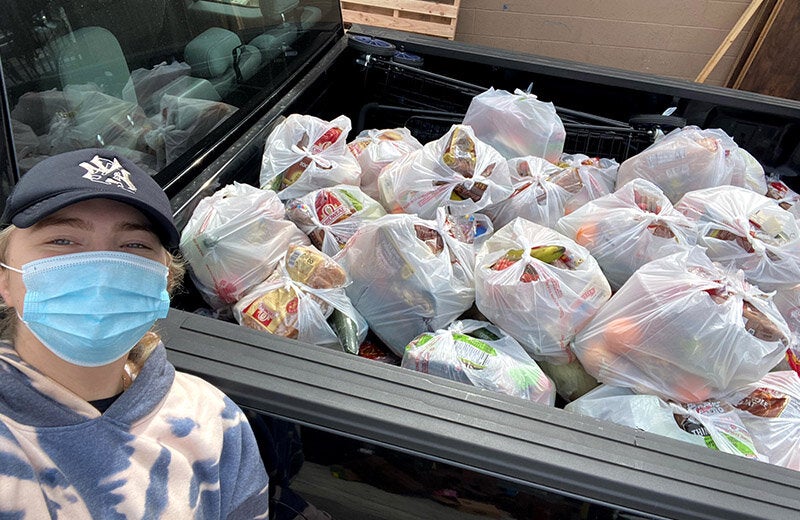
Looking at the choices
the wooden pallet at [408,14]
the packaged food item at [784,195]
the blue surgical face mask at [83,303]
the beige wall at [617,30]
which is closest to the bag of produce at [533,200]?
the packaged food item at [784,195]

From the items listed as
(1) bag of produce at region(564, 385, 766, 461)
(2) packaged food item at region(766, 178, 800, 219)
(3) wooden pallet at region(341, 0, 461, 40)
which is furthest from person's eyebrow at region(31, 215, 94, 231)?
(3) wooden pallet at region(341, 0, 461, 40)

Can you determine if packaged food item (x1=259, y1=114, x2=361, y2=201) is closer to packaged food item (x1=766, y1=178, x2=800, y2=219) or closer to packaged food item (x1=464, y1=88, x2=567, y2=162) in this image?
packaged food item (x1=464, y1=88, x2=567, y2=162)

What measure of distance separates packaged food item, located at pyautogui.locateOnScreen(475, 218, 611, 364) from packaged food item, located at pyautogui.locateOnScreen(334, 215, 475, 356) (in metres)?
0.10

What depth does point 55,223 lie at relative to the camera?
868mm

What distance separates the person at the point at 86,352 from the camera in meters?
0.84

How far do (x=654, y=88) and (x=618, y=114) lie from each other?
0.66 ft

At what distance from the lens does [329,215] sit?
73.4 inches

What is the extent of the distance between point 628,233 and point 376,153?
100 cm

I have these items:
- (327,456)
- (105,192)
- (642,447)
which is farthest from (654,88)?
(105,192)

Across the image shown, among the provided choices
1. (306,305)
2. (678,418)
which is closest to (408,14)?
(306,305)

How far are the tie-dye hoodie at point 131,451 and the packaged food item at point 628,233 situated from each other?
49.6 inches

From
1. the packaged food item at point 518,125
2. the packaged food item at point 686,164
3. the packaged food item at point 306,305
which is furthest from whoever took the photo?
the packaged food item at point 518,125

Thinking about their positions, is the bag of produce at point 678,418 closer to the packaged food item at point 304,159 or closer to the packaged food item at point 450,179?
the packaged food item at point 450,179

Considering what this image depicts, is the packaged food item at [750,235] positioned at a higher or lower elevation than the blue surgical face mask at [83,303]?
lower
